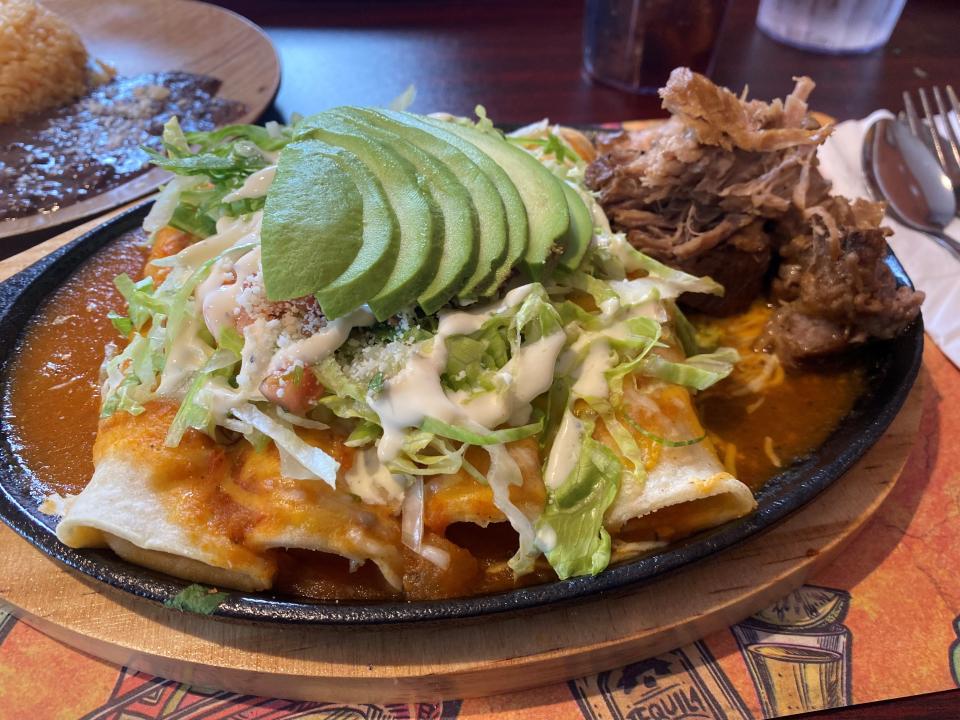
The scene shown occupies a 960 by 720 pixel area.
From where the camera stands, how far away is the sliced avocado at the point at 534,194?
1710mm

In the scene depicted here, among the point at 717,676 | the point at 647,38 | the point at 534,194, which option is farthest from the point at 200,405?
the point at 647,38

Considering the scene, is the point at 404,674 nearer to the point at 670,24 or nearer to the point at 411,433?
the point at 411,433

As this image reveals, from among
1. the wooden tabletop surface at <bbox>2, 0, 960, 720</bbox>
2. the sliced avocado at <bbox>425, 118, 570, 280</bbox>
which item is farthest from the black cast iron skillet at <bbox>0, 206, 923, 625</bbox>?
the wooden tabletop surface at <bbox>2, 0, 960, 720</bbox>

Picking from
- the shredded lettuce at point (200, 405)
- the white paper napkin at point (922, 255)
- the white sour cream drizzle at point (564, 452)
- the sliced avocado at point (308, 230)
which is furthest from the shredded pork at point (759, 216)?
the shredded lettuce at point (200, 405)

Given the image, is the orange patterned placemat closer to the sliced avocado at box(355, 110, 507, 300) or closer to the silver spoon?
the sliced avocado at box(355, 110, 507, 300)

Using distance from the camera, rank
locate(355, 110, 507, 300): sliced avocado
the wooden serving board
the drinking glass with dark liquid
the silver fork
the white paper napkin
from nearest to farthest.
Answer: the wooden serving board → locate(355, 110, 507, 300): sliced avocado → the white paper napkin → the silver fork → the drinking glass with dark liquid

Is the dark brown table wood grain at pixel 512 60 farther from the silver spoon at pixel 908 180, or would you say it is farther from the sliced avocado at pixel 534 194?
the sliced avocado at pixel 534 194

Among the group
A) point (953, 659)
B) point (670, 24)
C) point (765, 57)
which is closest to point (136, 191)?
point (670, 24)

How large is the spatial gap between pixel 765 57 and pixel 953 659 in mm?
3965

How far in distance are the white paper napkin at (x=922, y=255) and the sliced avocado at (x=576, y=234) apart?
52.9 inches

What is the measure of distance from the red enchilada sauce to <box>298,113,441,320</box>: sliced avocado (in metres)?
0.39

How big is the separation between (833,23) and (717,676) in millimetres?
4269

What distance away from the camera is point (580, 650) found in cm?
151

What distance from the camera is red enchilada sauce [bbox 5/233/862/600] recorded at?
1.54 m
